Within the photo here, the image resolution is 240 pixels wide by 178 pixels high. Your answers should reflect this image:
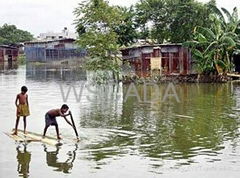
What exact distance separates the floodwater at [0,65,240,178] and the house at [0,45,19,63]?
5293cm

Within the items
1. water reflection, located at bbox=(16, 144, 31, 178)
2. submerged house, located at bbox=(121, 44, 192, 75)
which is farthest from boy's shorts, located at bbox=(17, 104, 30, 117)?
submerged house, located at bbox=(121, 44, 192, 75)

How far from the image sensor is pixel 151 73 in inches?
1480

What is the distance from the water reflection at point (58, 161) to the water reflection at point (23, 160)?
1.59 ft

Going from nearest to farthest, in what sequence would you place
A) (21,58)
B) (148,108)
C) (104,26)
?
(148,108) < (104,26) < (21,58)

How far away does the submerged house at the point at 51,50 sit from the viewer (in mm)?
70344

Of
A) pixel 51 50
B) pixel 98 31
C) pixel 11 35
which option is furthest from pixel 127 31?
pixel 11 35

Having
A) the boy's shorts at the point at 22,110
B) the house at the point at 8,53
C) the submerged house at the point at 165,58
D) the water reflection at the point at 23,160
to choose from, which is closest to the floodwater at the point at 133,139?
the water reflection at the point at 23,160

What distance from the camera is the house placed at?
255 feet

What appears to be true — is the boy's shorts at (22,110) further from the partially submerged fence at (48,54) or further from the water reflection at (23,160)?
the partially submerged fence at (48,54)

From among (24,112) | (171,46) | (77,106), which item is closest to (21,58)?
(171,46)

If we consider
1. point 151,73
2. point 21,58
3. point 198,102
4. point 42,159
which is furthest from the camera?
point 21,58

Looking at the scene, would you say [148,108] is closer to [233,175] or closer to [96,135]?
[96,135]

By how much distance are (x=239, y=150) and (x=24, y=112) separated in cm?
639

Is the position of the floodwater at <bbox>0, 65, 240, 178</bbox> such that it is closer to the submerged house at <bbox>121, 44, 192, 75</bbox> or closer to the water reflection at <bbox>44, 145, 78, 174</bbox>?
the water reflection at <bbox>44, 145, 78, 174</bbox>
